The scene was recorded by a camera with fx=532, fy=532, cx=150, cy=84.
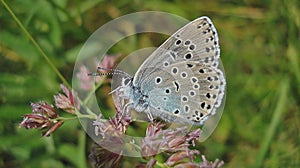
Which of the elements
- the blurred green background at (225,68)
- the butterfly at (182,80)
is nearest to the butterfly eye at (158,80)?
the butterfly at (182,80)

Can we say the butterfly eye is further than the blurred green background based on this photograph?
No

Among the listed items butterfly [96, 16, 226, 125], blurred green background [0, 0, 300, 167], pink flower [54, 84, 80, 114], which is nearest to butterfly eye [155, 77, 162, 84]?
butterfly [96, 16, 226, 125]

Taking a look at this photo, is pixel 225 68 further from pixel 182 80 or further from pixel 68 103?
pixel 68 103

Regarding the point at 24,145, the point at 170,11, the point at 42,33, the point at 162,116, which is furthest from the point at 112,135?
the point at 170,11

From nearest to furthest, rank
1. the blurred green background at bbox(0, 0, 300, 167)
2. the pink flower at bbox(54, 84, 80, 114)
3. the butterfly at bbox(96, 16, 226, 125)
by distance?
the butterfly at bbox(96, 16, 226, 125) → the pink flower at bbox(54, 84, 80, 114) → the blurred green background at bbox(0, 0, 300, 167)

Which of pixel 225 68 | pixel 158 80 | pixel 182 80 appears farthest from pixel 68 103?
pixel 225 68

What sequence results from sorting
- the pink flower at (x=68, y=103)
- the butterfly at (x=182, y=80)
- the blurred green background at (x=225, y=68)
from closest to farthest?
1. the butterfly at (x=182, y=80)
2. the pink flower at (x=68, y=103)
3. the blurred green background at (x=225, y=68)

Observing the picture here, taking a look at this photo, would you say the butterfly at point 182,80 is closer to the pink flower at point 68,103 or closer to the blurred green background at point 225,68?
the pink flower at point 68,103

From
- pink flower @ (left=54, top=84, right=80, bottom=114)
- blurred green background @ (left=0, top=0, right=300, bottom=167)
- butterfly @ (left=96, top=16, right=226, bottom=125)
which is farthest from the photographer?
blurred green background @ (left=0, top=0, right=300, bottom=167)

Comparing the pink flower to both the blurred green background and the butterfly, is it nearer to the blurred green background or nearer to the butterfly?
the butterfly
